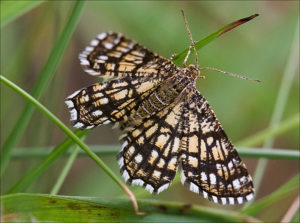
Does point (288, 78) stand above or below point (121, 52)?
below

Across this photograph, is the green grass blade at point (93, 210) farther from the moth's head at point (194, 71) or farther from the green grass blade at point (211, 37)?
the moth's head at point (194, 71)

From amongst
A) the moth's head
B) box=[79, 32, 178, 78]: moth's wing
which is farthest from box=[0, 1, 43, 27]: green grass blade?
the moth's head

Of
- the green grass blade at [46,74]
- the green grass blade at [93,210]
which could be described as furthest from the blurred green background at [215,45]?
the green grass blade at [93,210]

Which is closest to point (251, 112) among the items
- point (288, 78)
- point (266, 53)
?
point (266, 53)

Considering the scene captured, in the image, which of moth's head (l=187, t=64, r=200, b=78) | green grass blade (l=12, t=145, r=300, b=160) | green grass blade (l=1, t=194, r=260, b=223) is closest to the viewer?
green grass blade (l=1, t=194, r=260, b=223)

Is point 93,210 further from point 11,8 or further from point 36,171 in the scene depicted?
point 11,8

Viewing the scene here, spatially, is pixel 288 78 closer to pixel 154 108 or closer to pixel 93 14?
pixel 154 108

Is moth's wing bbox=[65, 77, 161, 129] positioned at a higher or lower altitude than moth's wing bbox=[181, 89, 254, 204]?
higher

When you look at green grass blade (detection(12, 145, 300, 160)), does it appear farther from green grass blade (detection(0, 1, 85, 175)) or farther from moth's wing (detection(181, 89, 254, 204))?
green grass blade (detection(0, 1, 85, 175))
